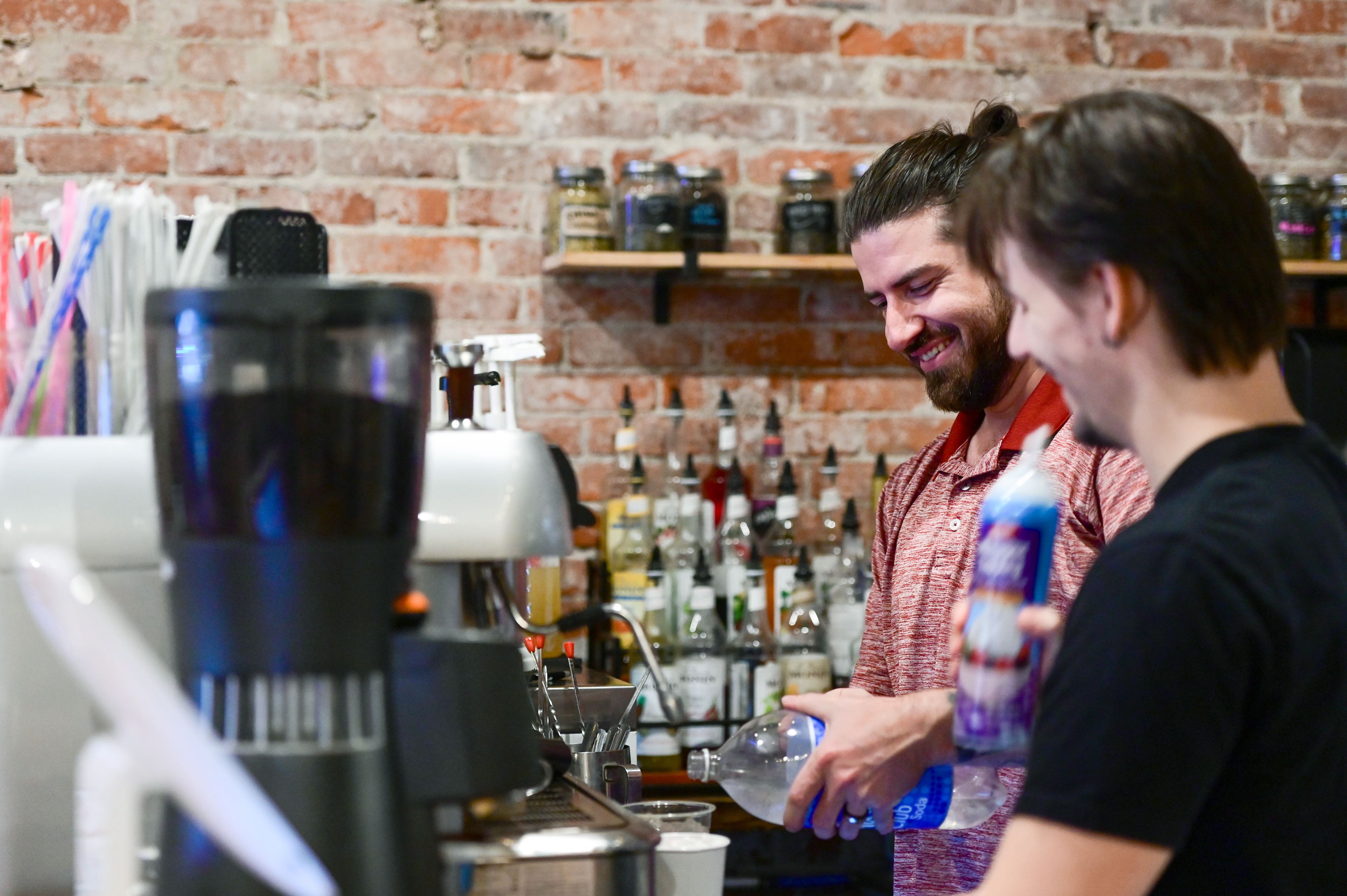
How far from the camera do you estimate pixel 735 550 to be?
2.55 meters

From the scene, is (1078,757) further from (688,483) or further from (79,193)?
(688,483)

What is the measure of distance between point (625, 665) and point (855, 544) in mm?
487

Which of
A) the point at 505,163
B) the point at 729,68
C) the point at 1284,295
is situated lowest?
the point at 1284,295

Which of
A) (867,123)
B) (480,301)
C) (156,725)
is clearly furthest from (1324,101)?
(156,725)

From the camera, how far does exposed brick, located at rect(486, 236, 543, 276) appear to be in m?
2.65

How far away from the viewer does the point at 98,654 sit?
562 millimetres

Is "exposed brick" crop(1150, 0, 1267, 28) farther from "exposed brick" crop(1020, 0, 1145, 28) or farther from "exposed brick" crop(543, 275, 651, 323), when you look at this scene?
"exposed brick" crop(543, 275, 651, 323)

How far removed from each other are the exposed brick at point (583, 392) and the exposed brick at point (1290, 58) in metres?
1.41

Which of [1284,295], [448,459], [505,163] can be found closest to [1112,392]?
[1284,295]

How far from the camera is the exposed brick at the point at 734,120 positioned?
107 inches

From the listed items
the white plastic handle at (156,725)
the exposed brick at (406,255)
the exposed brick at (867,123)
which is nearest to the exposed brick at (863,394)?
the exposed brick at (867,123)

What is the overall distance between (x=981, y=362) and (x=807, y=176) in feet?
3.39

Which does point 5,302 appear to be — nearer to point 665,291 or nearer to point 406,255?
point 406,255

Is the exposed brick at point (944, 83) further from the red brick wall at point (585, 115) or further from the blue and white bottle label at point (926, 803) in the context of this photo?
the blue and white bottle label at point (926, 803)
